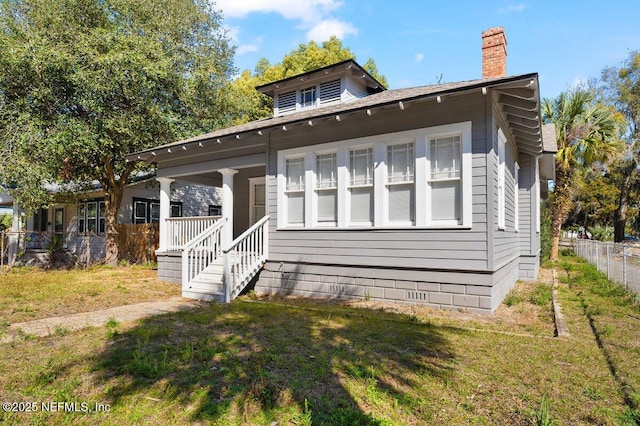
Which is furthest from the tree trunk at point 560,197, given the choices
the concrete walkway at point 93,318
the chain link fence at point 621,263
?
the concrete walkway at point 93,318

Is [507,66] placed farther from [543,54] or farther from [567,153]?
[567,153]

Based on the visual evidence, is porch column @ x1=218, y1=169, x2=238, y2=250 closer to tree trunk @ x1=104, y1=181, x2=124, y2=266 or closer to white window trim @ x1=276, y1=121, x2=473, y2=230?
white window trim @ x1=276, y1=121, x2=473, y2=230

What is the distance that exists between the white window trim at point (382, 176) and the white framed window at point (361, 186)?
10 centimetres

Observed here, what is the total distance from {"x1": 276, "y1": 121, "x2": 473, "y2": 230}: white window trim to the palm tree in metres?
12.5

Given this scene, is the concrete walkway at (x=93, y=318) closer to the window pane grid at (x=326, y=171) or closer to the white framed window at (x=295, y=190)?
the white framed window at (x=295, y=190)

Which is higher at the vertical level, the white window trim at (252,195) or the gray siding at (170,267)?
the white window trim at (252,195)

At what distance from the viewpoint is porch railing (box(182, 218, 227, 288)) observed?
885 cm

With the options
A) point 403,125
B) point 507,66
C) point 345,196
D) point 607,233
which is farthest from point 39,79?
point 607,233

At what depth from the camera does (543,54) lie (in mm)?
12484

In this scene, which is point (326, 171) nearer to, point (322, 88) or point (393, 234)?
point (393, 234)

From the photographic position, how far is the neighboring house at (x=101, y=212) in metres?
17.7

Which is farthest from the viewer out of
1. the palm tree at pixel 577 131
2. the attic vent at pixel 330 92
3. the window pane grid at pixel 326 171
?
the palm tree at pixel 577 131

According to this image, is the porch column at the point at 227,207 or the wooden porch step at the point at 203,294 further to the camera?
the porch column at the point at 227,207

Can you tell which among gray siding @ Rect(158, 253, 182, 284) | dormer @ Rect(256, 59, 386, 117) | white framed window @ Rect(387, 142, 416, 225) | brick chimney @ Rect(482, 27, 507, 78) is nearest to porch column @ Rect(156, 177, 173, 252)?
gray siding @ Rect(158, 253, 182, 284)
